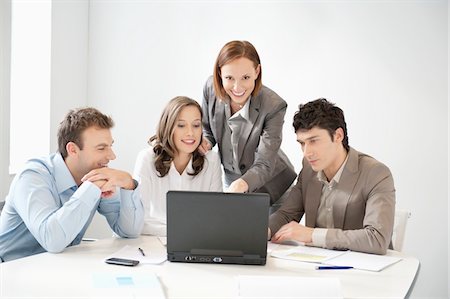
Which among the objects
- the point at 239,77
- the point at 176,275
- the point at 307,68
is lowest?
the point at 176,275

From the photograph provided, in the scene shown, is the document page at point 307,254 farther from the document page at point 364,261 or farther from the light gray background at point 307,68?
the light gray background at point 307,68

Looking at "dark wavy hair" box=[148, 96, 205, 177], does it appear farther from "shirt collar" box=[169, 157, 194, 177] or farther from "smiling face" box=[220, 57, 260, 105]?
"smiling face" box=[220, 57, 260, 105]

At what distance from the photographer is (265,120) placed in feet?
10.2

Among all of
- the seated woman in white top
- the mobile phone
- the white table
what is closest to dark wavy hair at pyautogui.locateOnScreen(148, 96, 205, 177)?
the seated woman in white top

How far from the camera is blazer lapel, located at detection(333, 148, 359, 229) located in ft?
8.71

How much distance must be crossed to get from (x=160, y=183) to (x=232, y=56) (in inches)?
27.6

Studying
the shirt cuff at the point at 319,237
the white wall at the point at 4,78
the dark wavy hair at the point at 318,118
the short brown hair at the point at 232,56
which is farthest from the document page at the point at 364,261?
the white wall at the point at 4,78

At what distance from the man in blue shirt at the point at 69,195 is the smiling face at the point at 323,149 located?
0.78m

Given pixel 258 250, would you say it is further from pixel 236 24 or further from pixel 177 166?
pixel 236 24

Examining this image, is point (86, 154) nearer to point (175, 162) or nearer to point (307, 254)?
point (175, 162)

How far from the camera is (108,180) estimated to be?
2453 mm

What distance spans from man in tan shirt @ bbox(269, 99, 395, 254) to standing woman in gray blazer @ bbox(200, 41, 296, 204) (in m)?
0.25

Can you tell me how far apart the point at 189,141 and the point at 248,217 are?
34.9 inches

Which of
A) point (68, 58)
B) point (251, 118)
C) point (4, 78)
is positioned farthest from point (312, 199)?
point (68, 58)
